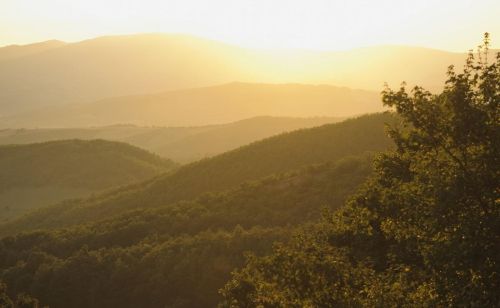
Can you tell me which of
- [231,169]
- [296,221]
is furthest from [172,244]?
[231,169]

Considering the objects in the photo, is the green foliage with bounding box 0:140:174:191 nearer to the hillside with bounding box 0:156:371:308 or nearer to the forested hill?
the forested hill

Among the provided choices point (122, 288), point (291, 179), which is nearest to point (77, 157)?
point (291, 179)

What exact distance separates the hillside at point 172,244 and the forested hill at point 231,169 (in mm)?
8442

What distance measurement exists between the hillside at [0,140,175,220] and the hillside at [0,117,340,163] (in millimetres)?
25603

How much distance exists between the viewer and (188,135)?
5714 inches

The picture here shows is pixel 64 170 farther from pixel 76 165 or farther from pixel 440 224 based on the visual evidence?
pixel 440 224

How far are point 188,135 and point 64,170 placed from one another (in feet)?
187

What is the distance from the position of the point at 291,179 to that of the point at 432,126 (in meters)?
36.3

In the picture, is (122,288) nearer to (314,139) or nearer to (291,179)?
(291,179)

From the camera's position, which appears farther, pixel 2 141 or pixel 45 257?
pixel 2 141

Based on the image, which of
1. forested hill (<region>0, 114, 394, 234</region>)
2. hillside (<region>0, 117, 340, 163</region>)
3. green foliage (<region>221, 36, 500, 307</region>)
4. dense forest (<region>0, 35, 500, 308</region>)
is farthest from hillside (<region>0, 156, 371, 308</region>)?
hillside (<region>0, 117, 340, 163</region>)

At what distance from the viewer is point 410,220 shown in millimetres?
13422

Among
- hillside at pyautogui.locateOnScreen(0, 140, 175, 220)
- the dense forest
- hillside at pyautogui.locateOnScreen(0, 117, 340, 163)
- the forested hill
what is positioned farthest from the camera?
hillside at pyautogui.locateOnScreen(0, 117, 340, 163)

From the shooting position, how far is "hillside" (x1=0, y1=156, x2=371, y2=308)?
117 ft
